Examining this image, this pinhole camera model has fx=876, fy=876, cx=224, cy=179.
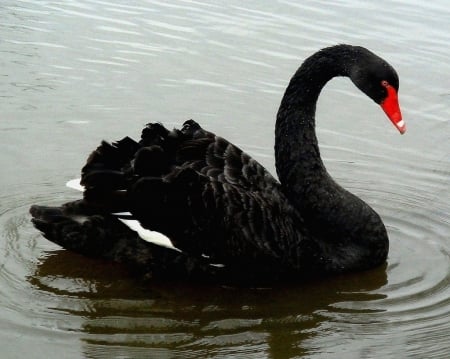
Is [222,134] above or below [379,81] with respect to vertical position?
below

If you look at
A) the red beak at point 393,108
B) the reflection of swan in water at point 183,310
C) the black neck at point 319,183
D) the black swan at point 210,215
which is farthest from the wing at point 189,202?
the red beak at point 393,108

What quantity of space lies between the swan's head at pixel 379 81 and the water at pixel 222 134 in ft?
2.51

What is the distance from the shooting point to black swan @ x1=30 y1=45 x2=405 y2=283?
404cm

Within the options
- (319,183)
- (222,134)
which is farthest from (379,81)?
(222,134)

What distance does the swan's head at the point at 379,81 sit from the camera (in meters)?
4.37

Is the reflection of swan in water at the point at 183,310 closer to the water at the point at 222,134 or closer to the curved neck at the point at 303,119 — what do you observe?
the water at the point at 222,134

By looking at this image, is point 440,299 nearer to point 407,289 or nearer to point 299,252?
point 407,289

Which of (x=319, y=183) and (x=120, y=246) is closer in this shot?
(x=120, y=246)

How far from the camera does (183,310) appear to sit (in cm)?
390

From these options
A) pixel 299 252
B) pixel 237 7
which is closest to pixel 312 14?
pixel 237 7

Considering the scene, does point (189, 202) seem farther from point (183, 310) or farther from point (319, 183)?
point (319, 183)

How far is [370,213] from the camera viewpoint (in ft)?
14.7

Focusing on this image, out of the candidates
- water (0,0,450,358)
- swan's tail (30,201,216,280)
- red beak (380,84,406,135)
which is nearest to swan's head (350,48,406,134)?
red beak (380,84,406,135)

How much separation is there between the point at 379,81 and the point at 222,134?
1.76 m
